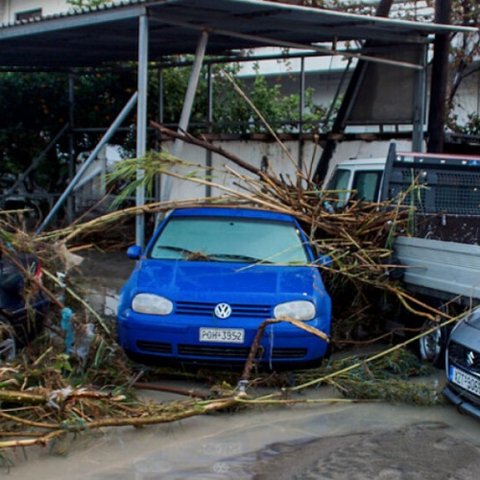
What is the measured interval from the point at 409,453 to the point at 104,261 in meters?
9.71

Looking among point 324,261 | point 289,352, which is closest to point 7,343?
point 289,352

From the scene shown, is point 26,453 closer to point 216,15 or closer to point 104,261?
point 216,15

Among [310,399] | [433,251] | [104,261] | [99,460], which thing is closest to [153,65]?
[104,261]

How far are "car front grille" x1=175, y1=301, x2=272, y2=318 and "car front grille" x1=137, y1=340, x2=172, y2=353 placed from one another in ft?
1.02

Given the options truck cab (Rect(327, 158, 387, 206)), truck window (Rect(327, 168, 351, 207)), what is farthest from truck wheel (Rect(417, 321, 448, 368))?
truck window (Rect(327, 168, 351, 207))

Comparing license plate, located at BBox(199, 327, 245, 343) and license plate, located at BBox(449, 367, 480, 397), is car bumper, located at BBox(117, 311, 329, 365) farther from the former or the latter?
license plate, located at BBox(449, 367, 480, 397)

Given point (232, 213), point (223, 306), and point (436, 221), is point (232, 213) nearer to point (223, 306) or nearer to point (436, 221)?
point (223, 306)

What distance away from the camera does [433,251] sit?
7.44m

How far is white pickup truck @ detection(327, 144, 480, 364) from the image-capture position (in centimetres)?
700

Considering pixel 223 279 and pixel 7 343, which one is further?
pixel 223 279

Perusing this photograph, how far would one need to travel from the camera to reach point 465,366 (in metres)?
5.77

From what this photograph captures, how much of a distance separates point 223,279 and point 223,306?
0.45 metres

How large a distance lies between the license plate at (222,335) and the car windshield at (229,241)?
1.13 m

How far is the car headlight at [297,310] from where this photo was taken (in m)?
6.55
